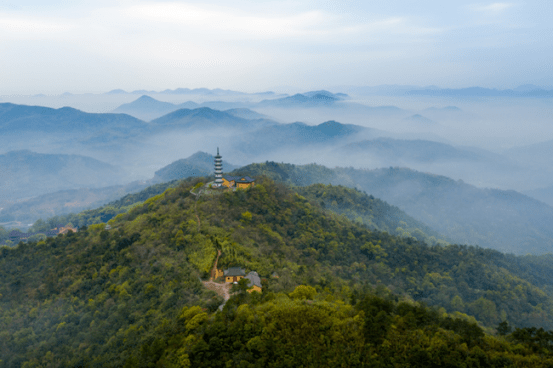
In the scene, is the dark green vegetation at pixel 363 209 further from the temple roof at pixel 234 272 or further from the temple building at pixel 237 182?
the temple roof at pixel 234 272

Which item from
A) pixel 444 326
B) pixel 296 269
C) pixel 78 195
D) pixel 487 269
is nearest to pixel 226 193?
pixel 296 269

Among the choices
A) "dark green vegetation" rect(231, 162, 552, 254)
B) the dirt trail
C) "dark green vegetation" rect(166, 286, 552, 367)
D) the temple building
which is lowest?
"dark green vegetation" rect(231, 162, 552, 254)

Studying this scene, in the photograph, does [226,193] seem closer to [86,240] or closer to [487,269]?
[86,240]

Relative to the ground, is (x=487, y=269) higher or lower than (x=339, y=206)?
lower

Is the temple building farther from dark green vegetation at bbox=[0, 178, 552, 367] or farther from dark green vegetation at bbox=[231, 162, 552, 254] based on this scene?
dark green vegetation at bbox=[231, 162, 552, 254]

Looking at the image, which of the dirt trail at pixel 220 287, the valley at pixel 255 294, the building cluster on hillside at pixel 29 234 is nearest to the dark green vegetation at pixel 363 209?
the valley at pixel 255 294

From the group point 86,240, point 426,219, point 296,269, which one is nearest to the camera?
point 296,269

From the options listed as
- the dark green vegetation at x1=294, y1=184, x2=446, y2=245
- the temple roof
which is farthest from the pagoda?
the dark green vegetation at x1=294, y1=184, x2=446, y2=245
